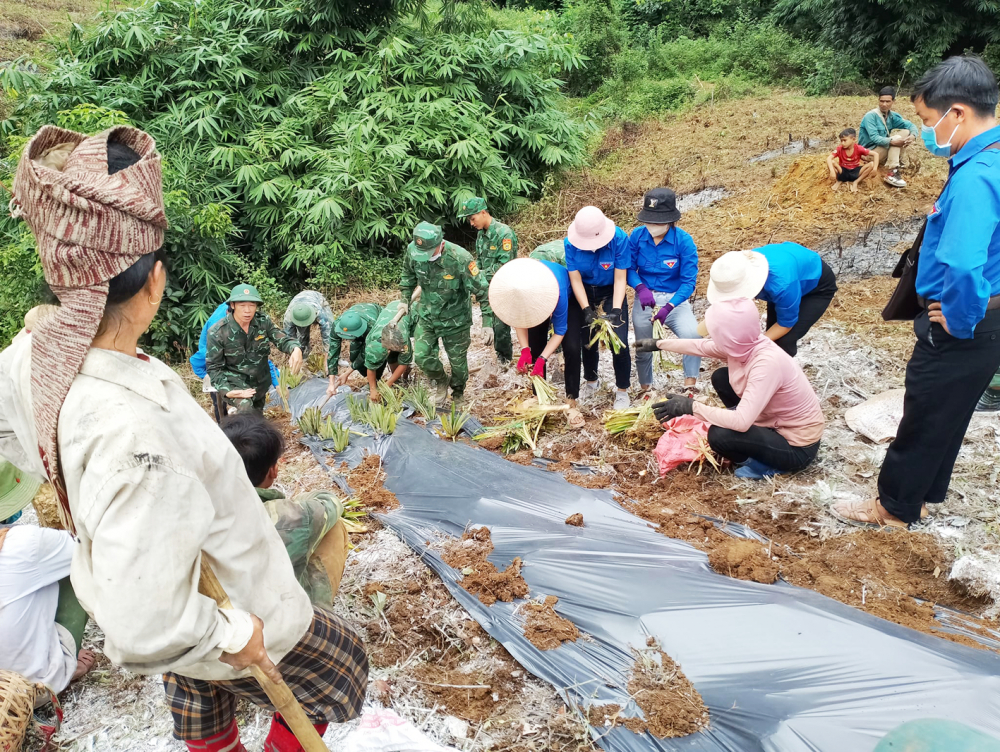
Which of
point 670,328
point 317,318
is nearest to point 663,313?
point 670,328

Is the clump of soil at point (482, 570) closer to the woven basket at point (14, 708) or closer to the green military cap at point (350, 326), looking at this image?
the woven basket at point (14, 708)

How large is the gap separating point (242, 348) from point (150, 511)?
349 centimetres

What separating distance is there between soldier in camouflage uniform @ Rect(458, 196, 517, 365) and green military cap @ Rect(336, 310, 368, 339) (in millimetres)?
959

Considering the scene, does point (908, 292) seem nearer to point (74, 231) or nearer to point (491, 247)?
point (74, 231)

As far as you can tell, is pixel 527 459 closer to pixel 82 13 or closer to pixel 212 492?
pixel 212 492

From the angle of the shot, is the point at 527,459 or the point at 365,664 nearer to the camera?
the point at 365,664

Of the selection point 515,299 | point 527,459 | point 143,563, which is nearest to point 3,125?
point 515,299

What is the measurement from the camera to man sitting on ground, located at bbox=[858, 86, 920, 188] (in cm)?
733

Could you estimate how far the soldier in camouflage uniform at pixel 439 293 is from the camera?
4562 millimetres

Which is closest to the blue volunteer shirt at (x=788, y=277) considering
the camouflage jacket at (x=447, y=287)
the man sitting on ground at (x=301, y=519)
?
the camouflage jacket at (x=447, y=287)

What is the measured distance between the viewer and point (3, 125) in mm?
7582

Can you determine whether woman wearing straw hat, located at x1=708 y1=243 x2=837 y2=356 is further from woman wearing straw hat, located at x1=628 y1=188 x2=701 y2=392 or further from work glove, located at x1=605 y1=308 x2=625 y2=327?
work glove, located at x1=605 y1=308 x2=625 y2=327

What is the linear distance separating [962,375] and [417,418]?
3029mm

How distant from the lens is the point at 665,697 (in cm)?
205
